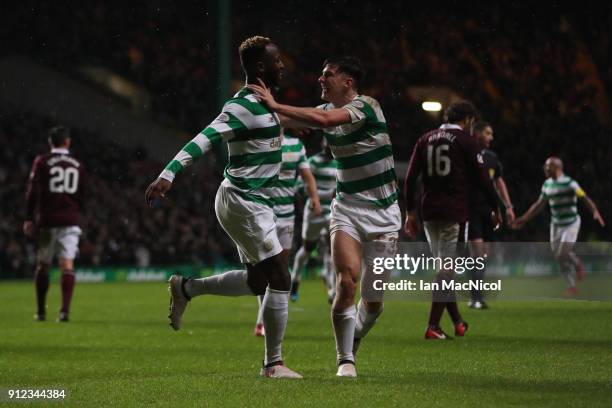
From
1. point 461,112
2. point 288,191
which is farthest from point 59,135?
point 461,112

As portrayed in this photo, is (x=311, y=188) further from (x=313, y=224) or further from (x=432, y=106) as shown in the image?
(x=432, y=106)

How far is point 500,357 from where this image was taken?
303 inches

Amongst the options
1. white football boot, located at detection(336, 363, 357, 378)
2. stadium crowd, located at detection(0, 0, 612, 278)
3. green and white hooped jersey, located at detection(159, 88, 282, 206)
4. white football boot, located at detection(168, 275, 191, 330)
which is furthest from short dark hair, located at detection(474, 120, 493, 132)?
stadium crowd, located at detection(0, 0, 612, 278)

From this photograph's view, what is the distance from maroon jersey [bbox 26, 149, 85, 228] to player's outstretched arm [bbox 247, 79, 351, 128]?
20.2 ft

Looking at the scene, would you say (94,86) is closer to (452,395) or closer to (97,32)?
(97,32)

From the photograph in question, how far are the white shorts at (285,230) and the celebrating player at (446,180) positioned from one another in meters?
1.43

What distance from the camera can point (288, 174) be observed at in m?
10.7

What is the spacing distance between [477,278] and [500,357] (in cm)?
581

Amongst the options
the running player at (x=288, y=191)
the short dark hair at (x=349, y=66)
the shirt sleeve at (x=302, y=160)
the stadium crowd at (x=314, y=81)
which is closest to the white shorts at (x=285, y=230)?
the running player at (x=288, y=191)

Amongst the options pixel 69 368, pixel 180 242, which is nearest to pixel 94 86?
pixel 180 242

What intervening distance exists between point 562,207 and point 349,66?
9589mm

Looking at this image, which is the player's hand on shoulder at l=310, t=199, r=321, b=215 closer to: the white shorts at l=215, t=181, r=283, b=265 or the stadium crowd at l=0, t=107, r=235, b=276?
the white shorts at l=215, t=181, r=283, b=265

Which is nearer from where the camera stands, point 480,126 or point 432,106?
point 480,126

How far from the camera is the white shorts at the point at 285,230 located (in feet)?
33.7
